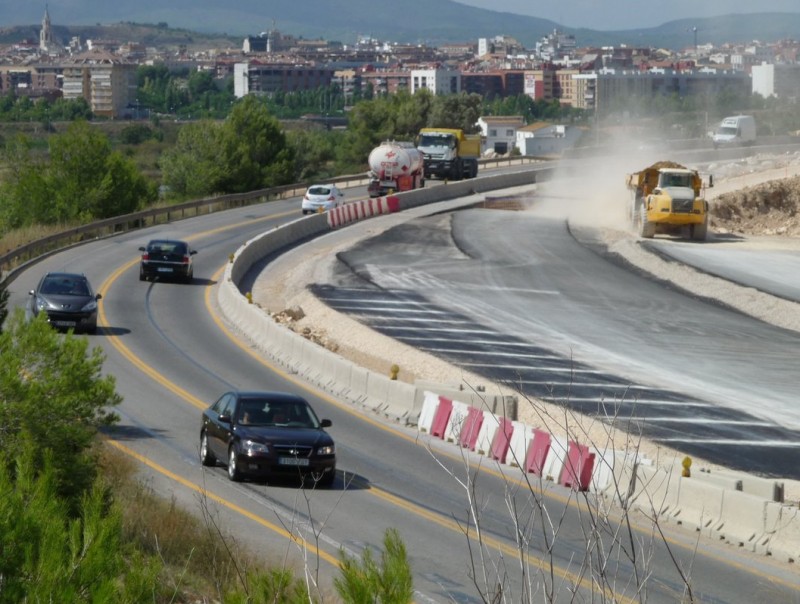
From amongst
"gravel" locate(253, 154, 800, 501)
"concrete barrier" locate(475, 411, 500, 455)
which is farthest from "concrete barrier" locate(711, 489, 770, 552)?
"concrete barrier" locate(475, 411, 500, 455)

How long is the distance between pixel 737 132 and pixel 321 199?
53.7 meters

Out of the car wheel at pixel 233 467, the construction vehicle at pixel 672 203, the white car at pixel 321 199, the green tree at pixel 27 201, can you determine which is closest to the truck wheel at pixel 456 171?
the white car at pixel 321 199

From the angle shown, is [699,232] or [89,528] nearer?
[89,528]

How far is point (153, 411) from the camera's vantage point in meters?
25.4

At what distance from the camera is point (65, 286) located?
3431cm

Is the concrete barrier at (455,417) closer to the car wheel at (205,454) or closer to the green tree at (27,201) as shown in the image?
the car wheel at (205,454)

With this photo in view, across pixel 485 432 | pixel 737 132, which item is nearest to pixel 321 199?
pixel 485 432

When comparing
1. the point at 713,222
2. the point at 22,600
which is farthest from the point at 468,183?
the point at 22,600

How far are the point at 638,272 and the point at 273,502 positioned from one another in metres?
30.3

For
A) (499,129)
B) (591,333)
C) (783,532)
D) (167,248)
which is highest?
(499,129)

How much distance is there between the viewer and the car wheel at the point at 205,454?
20781mm

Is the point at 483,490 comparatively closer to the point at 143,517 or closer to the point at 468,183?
the point at 143,517

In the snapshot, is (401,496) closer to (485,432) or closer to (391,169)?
(485,432)

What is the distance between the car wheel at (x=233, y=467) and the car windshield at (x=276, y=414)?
497 mm
